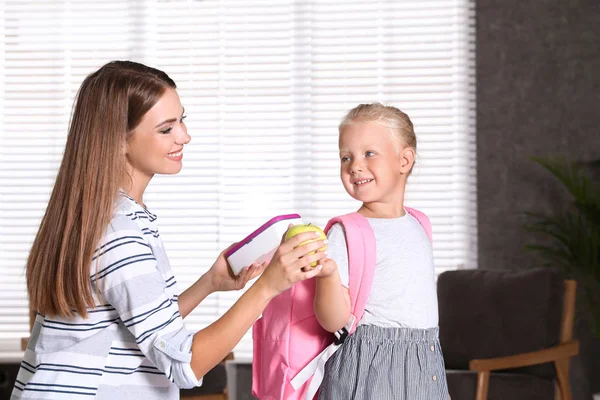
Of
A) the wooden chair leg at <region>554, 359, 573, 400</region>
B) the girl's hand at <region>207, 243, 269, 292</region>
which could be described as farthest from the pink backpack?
the wooden chair leg at <region>554, 359, 573, 400</region>

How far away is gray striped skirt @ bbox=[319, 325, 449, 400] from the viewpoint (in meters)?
1.52

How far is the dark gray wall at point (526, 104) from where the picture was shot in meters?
4.13

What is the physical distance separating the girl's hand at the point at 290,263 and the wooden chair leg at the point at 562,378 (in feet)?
7.17

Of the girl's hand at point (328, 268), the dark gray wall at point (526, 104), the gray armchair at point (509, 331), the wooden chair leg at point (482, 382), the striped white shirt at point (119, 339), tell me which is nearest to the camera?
the striped white shirt at point (119, 339)

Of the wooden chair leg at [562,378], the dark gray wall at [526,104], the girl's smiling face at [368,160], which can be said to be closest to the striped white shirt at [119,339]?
the girl's smiling face at [368,160]

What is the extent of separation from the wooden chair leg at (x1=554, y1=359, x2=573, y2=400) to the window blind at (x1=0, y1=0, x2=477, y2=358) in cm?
106

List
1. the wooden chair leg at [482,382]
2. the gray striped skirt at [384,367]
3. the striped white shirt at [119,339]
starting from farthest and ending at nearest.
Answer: the wooden chair leg at [482,382] < the gray striped skirt at [384,367] < the striped white shirt at [119,339]

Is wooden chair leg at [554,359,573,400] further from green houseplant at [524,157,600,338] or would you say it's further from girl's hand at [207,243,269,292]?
girl's hand at [207,243,269,292]

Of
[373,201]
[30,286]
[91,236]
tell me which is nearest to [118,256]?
[91,236]

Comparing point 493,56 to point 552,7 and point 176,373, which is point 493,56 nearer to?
point 552,7

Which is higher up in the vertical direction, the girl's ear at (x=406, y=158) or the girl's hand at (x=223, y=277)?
the girl's ear at (x=406, y=158)

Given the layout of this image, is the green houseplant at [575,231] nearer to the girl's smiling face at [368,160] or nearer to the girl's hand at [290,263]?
the girl's smiling face at [368,160]

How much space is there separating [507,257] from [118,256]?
3.25m

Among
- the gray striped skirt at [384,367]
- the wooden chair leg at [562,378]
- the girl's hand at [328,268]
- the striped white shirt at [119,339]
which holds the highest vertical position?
the girl's hand at [328,268]
